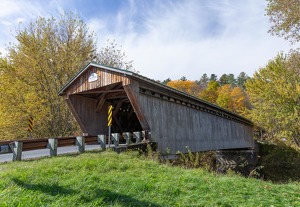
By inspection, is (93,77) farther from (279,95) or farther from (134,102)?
(279,95)

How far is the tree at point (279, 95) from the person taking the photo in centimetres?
1766


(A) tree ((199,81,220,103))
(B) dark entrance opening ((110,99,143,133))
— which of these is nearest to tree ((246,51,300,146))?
(B) dark entrance opening ((110,99,143,133))

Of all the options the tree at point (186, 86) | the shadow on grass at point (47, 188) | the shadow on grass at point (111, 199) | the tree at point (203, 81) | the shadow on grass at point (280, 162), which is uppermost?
the tree at point (203, 81)

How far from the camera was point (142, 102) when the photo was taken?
8641mm

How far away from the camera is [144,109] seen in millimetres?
8672

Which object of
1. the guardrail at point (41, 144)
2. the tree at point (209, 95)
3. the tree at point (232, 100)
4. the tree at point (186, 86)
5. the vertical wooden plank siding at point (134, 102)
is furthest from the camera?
the tree at point (186, 86)

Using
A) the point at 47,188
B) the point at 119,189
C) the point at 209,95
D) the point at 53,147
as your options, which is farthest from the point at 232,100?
the point at 47,188

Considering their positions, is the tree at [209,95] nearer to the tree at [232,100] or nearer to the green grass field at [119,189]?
the tree at [232,100]

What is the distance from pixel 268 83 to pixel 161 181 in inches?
695

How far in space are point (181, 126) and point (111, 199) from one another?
7.56 m

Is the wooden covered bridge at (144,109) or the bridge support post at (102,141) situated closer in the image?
the bridge support post at (102,141)

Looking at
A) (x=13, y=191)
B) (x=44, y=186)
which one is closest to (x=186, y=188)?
(x=44, y=186)

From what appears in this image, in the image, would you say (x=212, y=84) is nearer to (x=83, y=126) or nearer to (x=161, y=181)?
(x=83, y=126)

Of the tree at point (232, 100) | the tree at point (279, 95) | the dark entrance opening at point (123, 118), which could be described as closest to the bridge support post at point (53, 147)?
the dark entrance opening at point (123, 118)
